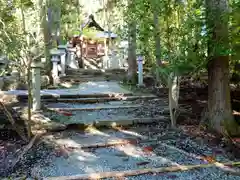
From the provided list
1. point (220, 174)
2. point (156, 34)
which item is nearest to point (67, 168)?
point (220, 174)

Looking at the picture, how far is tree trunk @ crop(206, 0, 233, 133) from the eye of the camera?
A: 14.2ft

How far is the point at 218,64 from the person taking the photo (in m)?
4.62

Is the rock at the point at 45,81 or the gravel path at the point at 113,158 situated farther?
the rock at the point at 45,81

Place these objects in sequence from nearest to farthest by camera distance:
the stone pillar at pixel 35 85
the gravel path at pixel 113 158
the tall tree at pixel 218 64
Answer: the gravel path at pixel 113 158, the tall tree at pixel 218 64, the stone pillar at pixel 35 85

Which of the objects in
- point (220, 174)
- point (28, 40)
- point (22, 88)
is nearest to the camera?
point (220, 174)

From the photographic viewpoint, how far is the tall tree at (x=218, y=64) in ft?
14.2

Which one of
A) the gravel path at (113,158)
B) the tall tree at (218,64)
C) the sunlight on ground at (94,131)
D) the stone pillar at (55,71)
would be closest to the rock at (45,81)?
the stone pillar at (55,71)

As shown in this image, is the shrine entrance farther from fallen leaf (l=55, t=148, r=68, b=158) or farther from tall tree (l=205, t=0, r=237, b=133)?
fallen leaf (l=55, t=148, r=68, b=158)

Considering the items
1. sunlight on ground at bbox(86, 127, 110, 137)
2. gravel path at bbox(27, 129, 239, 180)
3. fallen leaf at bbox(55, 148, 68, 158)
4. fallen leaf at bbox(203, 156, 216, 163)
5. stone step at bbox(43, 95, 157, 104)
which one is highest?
stone step at bbox(43, 95, 157, 104)

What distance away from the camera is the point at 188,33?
15.0 feet

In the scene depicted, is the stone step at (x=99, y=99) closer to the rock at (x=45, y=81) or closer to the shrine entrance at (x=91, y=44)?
the rock at (x=45, y=81)

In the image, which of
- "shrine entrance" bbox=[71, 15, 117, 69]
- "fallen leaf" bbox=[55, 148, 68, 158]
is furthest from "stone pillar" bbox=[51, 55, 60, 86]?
"shrine entrance" bbox=[71, 15, 117, 69]

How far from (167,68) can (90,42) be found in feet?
51.0

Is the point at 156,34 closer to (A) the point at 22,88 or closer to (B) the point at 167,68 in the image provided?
(B) the point at 167,68
